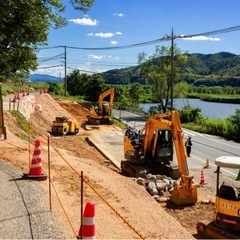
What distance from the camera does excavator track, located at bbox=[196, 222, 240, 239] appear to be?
10805 mm

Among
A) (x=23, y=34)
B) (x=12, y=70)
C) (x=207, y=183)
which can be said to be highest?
(x=23, y=34)

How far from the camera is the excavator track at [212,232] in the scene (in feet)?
35.4

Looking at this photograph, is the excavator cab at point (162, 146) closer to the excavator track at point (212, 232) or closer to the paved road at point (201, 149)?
the paved road at point (201, 149)

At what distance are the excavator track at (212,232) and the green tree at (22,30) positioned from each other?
9.56 m

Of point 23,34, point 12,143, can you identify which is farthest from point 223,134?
point 23,34

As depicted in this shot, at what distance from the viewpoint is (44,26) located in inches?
648

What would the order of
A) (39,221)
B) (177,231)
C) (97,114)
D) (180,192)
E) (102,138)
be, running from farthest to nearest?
(97,114) < (102,138) < (180,192) < (177,231) < (39,221)

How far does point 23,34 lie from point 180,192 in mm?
8601

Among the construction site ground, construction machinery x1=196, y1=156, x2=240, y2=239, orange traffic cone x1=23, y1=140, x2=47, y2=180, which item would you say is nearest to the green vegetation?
the construction site ground

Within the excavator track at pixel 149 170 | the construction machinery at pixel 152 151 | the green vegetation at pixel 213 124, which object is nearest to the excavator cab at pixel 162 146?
the construction machinery at pixel 152 151

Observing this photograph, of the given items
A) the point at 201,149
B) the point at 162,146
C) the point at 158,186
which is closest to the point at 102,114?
the point at 201,149

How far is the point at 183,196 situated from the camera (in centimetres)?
1484

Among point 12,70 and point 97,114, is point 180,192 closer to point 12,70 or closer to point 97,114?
point 12,70

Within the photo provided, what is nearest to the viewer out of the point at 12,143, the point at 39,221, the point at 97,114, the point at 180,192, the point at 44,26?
the point at 39,221
